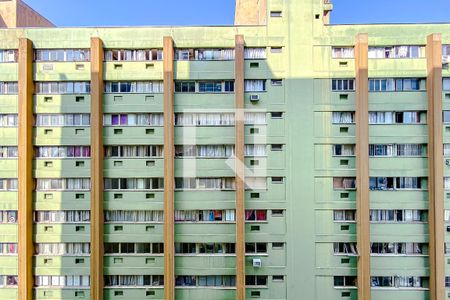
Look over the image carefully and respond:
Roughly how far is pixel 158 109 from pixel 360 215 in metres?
9.93

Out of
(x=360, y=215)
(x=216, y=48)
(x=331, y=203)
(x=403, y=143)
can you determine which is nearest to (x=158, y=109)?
(x=216, y=48)

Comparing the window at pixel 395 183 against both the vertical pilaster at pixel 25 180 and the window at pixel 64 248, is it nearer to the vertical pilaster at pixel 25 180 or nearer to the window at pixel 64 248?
the window at pixel 64 248

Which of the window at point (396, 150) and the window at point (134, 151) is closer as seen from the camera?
the window at point (396, 150)

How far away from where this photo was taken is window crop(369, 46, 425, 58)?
12992 millimetres

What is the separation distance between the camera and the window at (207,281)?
1309 cm

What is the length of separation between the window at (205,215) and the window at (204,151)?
8.19ft

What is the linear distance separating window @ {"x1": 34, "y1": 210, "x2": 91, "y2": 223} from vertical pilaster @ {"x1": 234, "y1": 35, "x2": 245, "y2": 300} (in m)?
6.81

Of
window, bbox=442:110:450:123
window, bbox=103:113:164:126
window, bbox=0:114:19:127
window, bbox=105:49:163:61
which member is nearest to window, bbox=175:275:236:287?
window, bbox=103:113:164:126

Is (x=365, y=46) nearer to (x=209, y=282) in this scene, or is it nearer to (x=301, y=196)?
(x=301, y=196)

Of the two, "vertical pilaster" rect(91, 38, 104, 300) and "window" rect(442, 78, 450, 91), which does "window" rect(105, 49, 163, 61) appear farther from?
"window" rect(442, 78, 450, 91)

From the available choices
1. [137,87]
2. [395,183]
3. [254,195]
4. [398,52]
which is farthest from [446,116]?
[137,87]

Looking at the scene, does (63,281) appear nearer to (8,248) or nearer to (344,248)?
(8,248)

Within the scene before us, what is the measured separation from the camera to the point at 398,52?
13031 millimetres

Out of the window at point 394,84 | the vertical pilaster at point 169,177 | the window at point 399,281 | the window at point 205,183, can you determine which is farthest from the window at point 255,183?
the window at point 399,281
